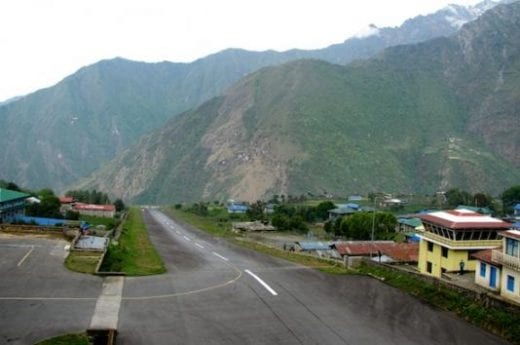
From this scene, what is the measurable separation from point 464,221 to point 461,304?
11950 mm

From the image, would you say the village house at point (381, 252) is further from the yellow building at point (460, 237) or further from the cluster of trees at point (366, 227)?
the cluster of trees at point (366, 227)

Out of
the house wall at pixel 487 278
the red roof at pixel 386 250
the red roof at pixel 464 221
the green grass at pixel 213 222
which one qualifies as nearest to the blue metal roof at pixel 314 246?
the red roof at pixel 386 250

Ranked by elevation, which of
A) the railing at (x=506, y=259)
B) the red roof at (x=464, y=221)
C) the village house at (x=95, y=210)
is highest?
the red roof at (x=464, y=221)

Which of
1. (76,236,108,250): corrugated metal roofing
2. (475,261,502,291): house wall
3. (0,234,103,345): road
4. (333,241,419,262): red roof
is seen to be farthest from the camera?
(333,241,419,262): red roof

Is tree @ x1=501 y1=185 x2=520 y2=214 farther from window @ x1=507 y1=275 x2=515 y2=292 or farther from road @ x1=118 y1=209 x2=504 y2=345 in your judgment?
road @ x1=118 y1=209 x2=504 y2=345

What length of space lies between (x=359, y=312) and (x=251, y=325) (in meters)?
5.37

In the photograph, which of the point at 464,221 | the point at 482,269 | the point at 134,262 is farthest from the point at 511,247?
the point at 134,262

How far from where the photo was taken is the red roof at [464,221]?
36.0 metres

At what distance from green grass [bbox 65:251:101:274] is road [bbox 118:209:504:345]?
3726 millimetres

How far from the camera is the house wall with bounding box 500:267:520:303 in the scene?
26.7 meters

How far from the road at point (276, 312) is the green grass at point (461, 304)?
62cm

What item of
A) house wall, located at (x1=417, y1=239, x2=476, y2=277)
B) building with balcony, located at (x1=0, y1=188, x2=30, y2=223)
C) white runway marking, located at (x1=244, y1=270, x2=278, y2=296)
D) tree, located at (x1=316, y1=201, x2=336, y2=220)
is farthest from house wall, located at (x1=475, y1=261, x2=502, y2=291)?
tree, located at (x1=316, y1=201, x2=336, y2=220)

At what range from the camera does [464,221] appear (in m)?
36.5

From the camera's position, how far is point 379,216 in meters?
81.3
